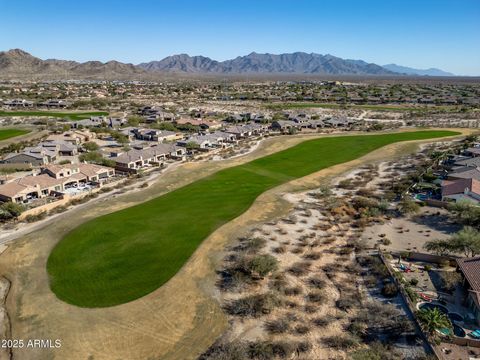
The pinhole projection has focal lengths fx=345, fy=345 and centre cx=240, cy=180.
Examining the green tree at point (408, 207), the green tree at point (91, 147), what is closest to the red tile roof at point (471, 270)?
the green tree at point (408, 207)

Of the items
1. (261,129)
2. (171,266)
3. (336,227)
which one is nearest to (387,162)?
(336,227)

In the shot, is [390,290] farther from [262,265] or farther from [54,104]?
[54,104]

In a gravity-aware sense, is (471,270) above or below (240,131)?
below

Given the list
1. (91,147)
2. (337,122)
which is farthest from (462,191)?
(91,147)

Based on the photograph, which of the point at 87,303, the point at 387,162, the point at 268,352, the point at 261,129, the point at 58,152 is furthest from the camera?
the point at 261,129

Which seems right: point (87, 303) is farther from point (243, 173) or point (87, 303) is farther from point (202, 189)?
point (243, 173)
